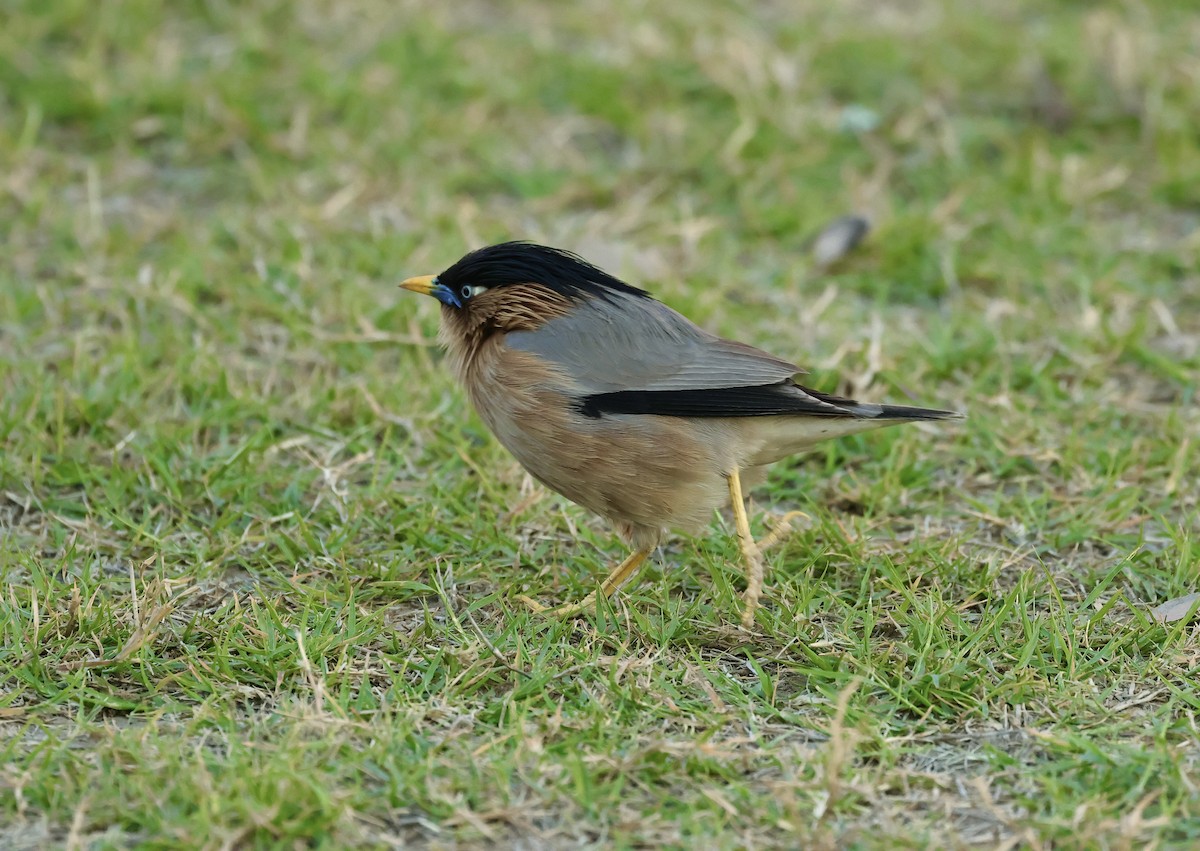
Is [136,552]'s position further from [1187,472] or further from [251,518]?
[1187,472]

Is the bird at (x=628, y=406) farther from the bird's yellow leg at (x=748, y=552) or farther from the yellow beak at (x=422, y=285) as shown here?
the yellow beak at (x=422, y=285)

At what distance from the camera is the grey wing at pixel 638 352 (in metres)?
4.56

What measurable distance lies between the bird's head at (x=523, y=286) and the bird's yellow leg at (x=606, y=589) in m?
0.80

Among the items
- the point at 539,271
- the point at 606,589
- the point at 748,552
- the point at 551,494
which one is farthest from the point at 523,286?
the point at 748,552

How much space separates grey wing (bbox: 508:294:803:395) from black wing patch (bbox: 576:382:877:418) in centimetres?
2

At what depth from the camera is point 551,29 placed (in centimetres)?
895

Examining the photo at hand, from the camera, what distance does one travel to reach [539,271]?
477cm

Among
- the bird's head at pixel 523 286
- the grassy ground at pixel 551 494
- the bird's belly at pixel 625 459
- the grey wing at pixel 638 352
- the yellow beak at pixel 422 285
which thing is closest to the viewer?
the grassy ground at pixel 551 494

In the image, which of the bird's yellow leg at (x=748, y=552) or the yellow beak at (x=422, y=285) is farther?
the yellow beak at (x=422, y=285)

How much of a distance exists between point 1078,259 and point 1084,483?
1970 mm

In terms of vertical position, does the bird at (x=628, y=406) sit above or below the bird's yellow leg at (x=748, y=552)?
above

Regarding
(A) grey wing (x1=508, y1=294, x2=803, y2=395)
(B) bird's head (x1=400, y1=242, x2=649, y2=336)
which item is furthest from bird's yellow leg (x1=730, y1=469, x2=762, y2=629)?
(B) bird's head (x1=400, y1=242, x2=649, y2=336)

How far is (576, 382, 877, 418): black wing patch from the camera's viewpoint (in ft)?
14.8

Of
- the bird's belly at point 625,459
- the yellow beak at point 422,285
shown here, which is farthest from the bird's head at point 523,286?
the bird's belly at point 625,459
